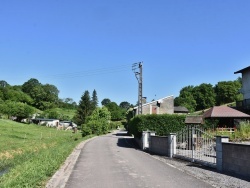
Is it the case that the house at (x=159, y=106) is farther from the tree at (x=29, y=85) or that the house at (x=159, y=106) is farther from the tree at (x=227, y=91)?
the tree at (x=29, y=85)

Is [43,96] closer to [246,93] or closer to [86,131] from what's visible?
[86,131]

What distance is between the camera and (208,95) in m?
118

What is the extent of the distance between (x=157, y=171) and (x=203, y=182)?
2.69 metres

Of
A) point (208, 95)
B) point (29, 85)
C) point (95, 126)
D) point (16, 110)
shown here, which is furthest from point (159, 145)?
point (29, 85)

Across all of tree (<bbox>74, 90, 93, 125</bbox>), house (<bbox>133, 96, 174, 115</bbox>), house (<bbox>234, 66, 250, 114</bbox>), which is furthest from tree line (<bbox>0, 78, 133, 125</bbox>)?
house (<bbox>234, 66, 250, 114</bbox>)

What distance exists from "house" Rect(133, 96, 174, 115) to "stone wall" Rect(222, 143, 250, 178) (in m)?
49.7

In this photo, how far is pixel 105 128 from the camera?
63.8 meters

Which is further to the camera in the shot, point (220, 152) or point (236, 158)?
point (220, 152)

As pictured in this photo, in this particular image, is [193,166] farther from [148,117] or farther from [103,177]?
[148,117]

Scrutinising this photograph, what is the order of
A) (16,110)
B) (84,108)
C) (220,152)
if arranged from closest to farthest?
(220,152) < (16,110) < (84,108)

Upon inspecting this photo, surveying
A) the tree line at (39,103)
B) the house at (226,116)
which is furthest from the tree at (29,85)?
the house at (226,116)

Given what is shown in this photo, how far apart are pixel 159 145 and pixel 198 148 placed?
539cm

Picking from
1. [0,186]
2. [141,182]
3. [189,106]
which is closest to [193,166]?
[141,182]

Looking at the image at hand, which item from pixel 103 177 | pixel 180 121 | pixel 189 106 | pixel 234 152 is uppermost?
pixel 189 106
